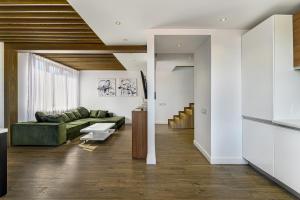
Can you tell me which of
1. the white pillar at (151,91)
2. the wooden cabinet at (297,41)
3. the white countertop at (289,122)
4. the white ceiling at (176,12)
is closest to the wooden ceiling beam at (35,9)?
the white ceiling at (176,12)

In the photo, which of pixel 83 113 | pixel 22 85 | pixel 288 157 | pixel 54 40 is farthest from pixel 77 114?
pixel 288 157

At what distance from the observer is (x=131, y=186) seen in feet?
10.2

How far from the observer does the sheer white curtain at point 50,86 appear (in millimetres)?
6598

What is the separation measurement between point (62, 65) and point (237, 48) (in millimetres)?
6952

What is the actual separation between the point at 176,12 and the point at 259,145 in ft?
8.13

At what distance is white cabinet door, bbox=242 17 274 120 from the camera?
3158 mm

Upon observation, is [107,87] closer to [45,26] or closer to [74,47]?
[74,47]

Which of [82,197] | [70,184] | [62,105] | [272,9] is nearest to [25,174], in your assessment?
[70,184]

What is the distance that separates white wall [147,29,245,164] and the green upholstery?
2.92 m

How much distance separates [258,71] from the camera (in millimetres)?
3455

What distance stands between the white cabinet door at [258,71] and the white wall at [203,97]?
658mm

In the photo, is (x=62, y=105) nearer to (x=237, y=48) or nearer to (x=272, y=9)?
(x=237, y=48)

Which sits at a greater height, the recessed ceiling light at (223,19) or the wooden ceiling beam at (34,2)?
the wooden ceiling beam at (34,2)

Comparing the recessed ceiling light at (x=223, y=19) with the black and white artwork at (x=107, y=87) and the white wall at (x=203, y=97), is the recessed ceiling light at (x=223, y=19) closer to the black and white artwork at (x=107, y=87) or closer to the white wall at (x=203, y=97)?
the white wall at (x=203, y=97)
